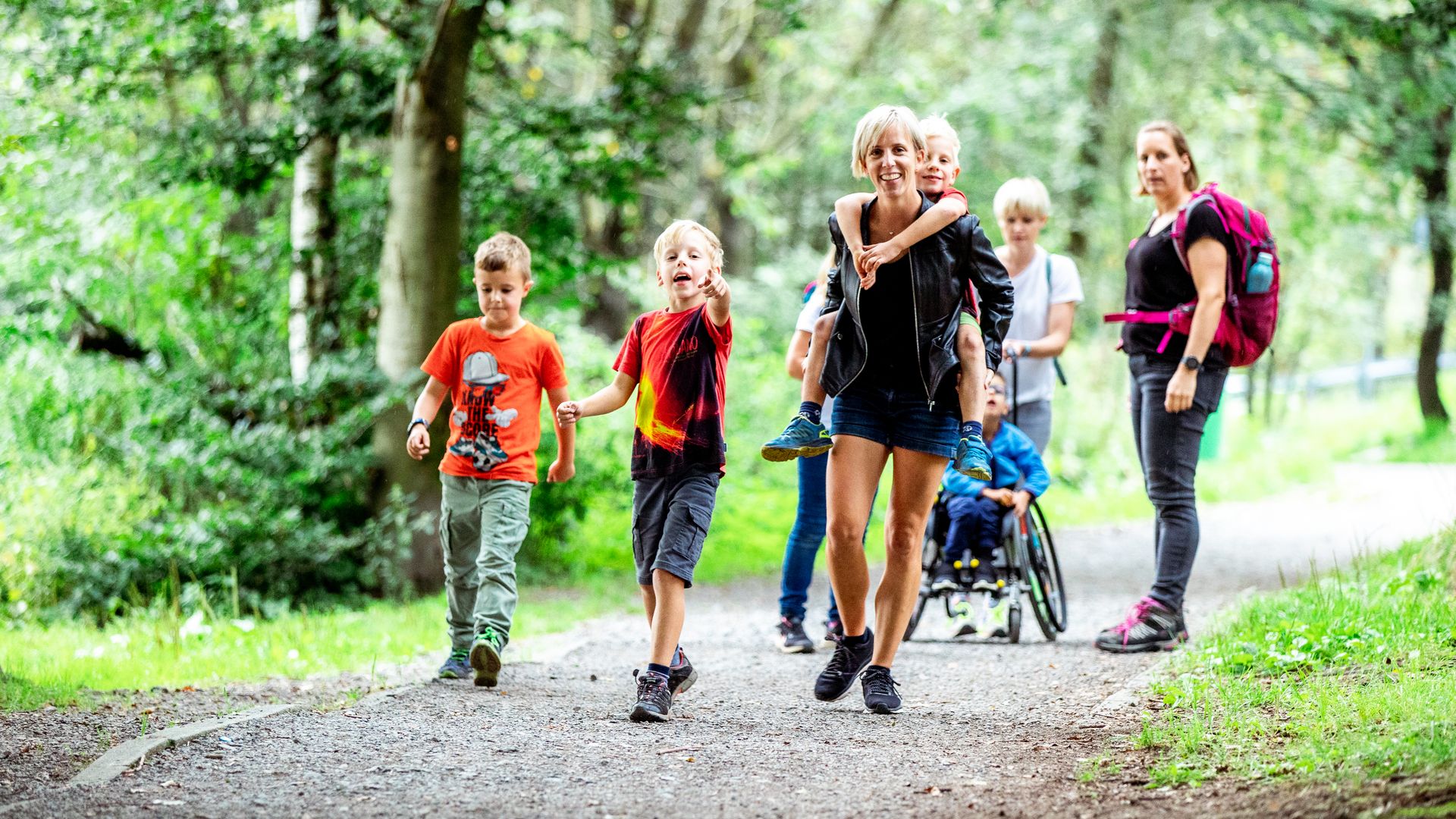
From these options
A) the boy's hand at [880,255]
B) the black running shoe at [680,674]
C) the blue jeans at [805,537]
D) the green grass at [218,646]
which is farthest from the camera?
the blue jeans at [805,537]

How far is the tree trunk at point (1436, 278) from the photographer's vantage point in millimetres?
17172

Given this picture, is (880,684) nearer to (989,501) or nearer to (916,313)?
(916,313)

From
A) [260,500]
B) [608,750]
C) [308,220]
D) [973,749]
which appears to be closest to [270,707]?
[608,750]

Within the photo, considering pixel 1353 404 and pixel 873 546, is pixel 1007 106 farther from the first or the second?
pixel 1353 404

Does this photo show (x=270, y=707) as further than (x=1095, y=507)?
No

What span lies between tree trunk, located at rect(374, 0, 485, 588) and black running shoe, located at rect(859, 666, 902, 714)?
458 centimetres

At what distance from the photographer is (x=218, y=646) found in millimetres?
7301

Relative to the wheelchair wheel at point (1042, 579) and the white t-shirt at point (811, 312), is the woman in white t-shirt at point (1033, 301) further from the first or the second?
the white t-shirt at point (811, 312)

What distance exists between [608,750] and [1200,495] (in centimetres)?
1253

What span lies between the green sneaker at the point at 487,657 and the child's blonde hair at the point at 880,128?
2358 millimetres

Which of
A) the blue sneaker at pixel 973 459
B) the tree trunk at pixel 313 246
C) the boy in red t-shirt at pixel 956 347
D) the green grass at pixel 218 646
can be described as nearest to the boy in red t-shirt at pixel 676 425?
the boy in red t-shirt at pixel 956 347

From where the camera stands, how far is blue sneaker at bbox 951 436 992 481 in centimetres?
470

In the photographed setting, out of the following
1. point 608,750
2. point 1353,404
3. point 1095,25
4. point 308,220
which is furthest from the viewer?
point 1353,404

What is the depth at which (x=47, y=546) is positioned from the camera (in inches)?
357
